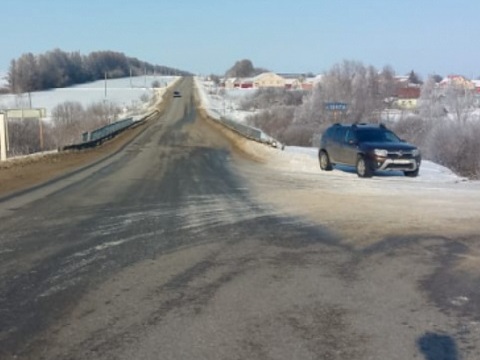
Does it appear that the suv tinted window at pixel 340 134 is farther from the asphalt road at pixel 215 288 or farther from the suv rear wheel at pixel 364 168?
the asphalt road at pixel 215 288

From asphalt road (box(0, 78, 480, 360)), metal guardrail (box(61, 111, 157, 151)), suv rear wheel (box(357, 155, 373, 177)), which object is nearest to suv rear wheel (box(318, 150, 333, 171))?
suv rear wheel (box(357, 155, 373, 177))

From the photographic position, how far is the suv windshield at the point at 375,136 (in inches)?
926

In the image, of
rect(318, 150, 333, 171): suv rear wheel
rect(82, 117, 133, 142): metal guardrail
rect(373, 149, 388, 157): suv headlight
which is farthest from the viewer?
rect(82, 117, 133, 142): metal guardrail

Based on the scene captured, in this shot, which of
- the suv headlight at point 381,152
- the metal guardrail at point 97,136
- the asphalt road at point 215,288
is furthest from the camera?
the metal guardrail at point 97,136

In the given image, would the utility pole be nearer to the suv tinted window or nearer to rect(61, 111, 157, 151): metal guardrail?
rect(61, 111, 157, 151): metal guardrail

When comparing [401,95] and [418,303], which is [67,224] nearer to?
[418,303]

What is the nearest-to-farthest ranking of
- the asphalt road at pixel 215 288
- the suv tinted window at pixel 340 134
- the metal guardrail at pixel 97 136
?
the asphalt road at pixel 215 288 → the suv tinted window at pixel 340 134 → the metal guardrail at pixel 97 136

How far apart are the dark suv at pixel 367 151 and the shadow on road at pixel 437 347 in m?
16.4

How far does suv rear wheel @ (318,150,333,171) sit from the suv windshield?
6.45 feet

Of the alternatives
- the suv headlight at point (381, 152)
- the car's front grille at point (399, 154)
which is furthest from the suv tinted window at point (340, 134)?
the car's front grille at point (399, 154)

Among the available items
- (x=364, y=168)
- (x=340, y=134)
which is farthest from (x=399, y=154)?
(x=340, y=134)

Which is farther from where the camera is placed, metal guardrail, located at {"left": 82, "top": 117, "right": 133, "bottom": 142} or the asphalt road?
metal guardrail, located at {"left": 82, "top": 117, "right": 133, "bottom": 142}

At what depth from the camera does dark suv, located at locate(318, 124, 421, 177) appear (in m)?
21.9

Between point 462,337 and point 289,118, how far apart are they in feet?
276
